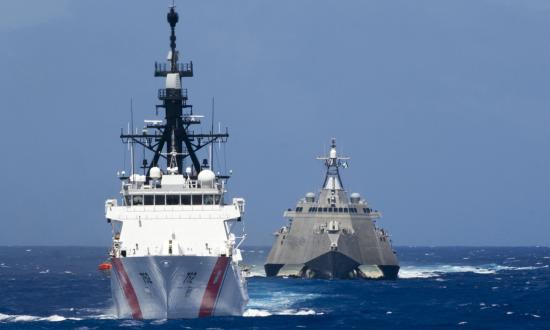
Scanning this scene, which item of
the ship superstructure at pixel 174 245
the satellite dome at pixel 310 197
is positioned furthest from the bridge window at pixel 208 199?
the satellite dome at pixel 310 197

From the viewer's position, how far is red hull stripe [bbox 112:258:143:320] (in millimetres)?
61969

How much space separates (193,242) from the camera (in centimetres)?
6400

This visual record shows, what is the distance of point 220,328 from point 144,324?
359 cm

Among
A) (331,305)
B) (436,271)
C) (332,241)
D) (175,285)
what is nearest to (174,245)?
(175,285)

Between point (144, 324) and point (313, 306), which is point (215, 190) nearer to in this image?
point (144, 324)

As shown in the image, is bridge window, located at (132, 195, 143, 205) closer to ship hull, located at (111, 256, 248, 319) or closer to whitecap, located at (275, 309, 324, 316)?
ship hull, located at (111, 256, 248, 319)

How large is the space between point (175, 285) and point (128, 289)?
2914 millimetres

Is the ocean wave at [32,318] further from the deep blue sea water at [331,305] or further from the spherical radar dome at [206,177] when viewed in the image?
the spherical radar dome at [206,177]

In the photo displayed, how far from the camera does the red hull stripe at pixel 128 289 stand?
61969 mm

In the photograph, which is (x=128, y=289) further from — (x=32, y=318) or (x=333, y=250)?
(x=333, y=250)

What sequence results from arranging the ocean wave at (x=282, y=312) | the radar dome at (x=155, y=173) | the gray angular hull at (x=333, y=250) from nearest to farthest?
the radar dome at (x=155, y=173) < the ocean wave at (x=282, y=312) < the gray angular hull at (x=333, y=250)

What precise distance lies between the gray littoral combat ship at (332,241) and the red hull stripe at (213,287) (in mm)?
62957

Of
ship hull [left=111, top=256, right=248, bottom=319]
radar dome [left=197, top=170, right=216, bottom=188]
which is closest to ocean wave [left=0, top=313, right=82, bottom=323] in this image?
ship hull [left=111, top=256, right=248, bottom=319]

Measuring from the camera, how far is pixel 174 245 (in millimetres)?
61562
